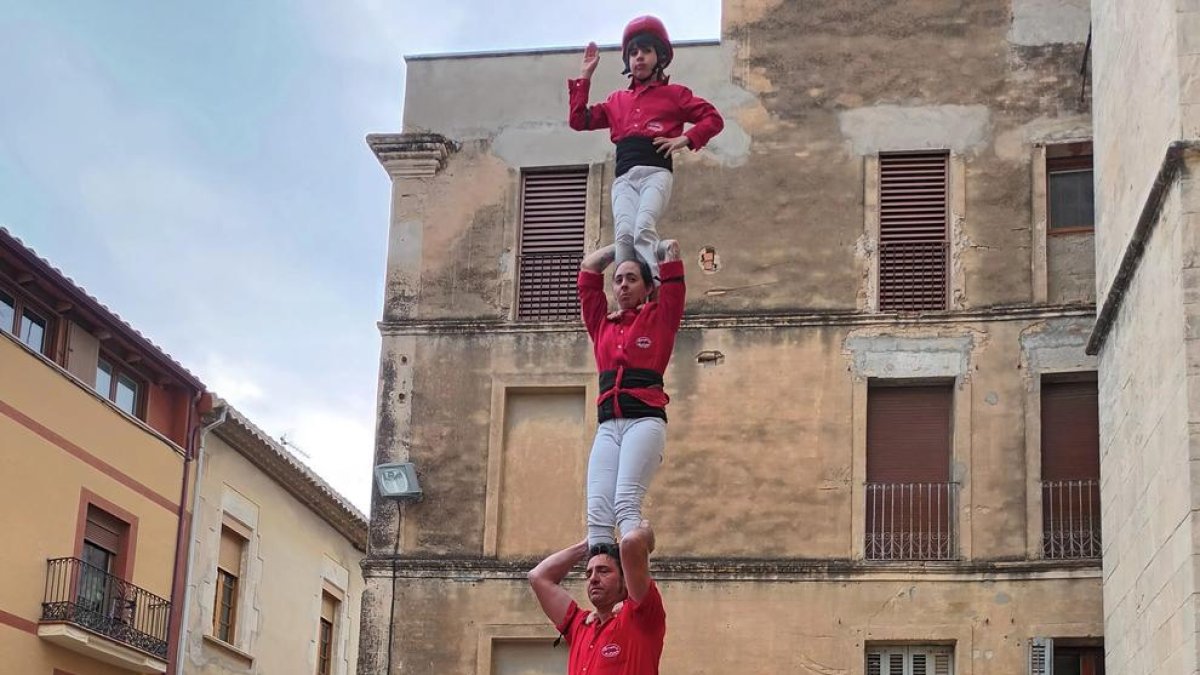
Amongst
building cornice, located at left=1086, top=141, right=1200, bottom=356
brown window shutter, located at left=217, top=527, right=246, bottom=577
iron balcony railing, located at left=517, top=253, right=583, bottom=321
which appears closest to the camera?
building cornice, located at left=1086, top=141, right=1200, bottom=356

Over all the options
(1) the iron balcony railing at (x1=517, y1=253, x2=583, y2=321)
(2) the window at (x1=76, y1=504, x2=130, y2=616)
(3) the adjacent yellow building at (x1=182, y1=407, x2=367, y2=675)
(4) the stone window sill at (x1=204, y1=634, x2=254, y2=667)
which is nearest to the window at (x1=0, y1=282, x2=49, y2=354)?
(2) the window at (x1=76, y1=504, x2=130, y2=616)

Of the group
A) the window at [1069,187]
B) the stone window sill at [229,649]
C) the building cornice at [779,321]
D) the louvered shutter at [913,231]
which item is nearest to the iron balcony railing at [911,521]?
the building cornice at [779,321]

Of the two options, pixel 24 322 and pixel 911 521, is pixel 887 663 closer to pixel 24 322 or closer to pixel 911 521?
pixel 911 521

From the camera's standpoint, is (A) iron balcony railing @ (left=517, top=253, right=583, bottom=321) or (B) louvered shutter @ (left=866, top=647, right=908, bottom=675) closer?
(B) louvered shutter @ (left=866, top=647, right=908, bottom=675)

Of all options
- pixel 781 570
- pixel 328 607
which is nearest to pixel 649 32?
pixel 781 570

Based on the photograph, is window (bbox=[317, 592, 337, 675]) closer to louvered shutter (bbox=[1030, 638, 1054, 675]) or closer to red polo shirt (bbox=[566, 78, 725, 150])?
louvered shutter (bbox=[1030, 638, 1054, 675])

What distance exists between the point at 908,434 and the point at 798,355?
62.9 inches

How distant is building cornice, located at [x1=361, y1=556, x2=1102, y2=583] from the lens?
867 inches

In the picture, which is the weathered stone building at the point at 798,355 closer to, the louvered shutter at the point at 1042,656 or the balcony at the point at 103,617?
the louvered shutter at the point at 1042,656

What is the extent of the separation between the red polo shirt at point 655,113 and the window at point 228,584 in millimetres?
20780

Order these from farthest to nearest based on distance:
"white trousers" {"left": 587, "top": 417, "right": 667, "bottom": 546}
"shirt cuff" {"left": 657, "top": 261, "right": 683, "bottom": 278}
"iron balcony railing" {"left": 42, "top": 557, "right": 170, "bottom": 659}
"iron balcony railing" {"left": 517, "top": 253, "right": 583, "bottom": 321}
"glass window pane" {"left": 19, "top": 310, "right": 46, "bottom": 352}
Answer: "iron balcony railing" {"left": 42, "top": 557, "right": 170, "bottom": 659}, "glass window pane" {"left": 19, "top": 310, "right": 46, "bottom": 352}, "iron balcony railing" {"left": 517, "top": 253, "right": 583, "bottom": 321}, "shirt cuff" {"left": 657, "top": 261, "right": 683, "bottom": 278}, "white trousers" {"left": 587, "top": 417, "right": 667, "bottom": 546}

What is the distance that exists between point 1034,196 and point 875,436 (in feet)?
11.3

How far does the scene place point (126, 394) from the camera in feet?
93.9

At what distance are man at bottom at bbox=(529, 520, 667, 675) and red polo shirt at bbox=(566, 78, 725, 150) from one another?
2425mm
